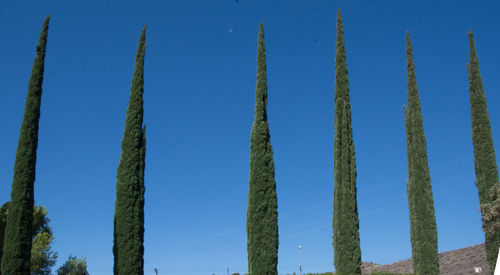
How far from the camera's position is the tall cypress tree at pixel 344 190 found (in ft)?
66.2

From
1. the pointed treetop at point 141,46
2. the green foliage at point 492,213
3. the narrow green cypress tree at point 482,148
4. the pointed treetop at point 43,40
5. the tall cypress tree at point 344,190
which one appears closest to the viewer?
the tall cypress tree at point 344,190

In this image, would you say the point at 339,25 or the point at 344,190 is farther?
the point at 339,25

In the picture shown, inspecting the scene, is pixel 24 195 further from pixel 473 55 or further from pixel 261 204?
pixel 473 55

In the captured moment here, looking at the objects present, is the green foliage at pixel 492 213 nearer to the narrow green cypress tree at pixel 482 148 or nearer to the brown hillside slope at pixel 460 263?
the narrow green cypress tree at pixel 482 148

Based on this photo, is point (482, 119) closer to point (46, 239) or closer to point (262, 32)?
point (262, 32)

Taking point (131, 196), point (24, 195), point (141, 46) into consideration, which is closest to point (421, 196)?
point (131, 196)

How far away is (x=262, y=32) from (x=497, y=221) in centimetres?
1435

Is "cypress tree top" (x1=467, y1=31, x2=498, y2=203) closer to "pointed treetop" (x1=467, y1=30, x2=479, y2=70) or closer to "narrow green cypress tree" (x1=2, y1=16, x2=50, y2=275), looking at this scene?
"pointed treetop" (x1=467, y1=30, x2=479, y2=70)

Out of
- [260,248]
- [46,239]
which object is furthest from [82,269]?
[260,248]

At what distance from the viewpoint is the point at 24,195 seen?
717 inches

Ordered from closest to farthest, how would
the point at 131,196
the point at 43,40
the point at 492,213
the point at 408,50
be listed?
the point at 131,196 → the point at 492,213 → the point at 43,40 → the point at 408,50

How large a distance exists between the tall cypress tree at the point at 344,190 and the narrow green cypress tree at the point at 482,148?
21.7ft

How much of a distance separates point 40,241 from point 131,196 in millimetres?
15383

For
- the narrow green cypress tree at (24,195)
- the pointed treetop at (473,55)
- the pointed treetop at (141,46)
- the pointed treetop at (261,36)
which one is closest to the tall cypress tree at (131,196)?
the pointed treetop at (141,46)
